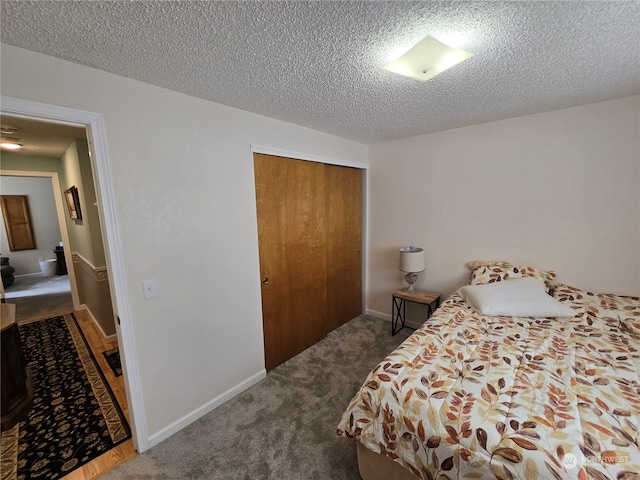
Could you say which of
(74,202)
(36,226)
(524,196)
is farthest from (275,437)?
(36,226)

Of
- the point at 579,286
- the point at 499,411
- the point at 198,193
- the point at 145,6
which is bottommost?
the point at 499,411

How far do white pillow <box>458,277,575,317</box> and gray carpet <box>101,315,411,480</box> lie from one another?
45.0 inches

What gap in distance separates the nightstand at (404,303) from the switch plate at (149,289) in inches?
91.7

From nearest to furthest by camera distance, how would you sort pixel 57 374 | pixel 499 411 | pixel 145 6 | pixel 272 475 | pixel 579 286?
1. pixel 145 6
2. pixel 499 411
3. pixel 272 475
4. pixel 579 286
5. pixel 57 374

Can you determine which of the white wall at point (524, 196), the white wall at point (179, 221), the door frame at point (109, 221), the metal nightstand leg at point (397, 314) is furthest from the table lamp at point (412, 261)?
the door frame at point (109, 221)

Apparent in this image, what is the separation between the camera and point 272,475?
1.48 metres

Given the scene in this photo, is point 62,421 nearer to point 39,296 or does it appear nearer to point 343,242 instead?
point 343,242

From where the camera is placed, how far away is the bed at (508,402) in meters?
0.92

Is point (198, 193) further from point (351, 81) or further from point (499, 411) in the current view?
point (499, 411)

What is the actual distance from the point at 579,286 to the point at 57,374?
188 inches

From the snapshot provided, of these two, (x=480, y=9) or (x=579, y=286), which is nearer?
(x=480, y=9)

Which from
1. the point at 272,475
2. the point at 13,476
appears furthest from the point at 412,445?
the point at 13,476

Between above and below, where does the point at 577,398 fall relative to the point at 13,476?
above

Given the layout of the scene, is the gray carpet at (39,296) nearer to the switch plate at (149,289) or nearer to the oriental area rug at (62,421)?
the oriental area rug at (62,421)
